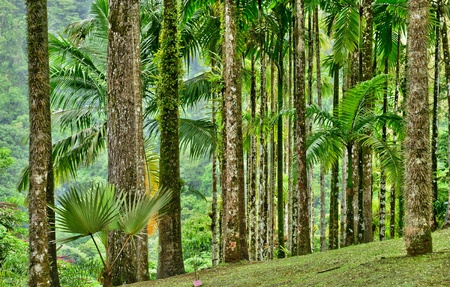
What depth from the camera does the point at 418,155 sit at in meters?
6.21


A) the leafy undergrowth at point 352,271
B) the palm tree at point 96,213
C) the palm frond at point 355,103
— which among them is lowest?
the leafy undergrowth at point 352,271

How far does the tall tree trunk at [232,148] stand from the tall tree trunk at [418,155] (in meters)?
4.12

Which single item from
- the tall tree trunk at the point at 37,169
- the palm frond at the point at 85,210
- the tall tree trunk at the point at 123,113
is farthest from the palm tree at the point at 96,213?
the tall tree trunk at the point at 123,113

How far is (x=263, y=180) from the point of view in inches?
564

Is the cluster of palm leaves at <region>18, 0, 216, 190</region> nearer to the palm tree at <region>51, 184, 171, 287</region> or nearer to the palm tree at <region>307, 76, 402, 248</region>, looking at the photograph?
the palm tree at <region>307, 76, 402, 248</region>

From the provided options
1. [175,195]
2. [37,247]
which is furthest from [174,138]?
[37,247]

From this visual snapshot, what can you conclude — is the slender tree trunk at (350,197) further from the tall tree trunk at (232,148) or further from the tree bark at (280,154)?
the tall tree trunk at (232,148)

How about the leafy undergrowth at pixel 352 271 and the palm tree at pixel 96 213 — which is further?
the leafy undergrowth at pixel 352 271

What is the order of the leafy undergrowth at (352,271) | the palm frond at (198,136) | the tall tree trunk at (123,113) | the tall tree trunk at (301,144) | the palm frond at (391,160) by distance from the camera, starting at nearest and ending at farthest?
the leafy undergrowth at (352,271)
the tall tree trunk at (123,113)
the tall tree trunk at (301,144)
the palm frond at (391,160)
the palm frond at (198,136)

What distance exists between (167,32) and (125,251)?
455 cm

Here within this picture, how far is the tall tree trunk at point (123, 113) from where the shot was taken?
29.2ft

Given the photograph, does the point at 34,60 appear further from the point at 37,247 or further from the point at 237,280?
the point at 237,280

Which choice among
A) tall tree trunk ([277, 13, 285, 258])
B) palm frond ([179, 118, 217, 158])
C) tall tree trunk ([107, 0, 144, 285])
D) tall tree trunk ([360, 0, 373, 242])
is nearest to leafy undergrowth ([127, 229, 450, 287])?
tall tree trunk ([107, 0, 144, 285])

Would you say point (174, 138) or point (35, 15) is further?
point (174, 138)
